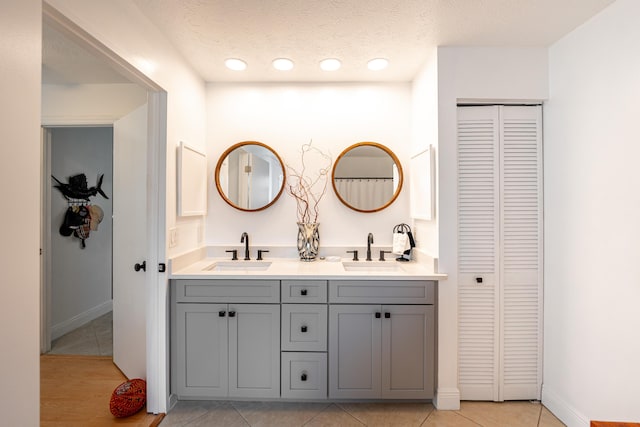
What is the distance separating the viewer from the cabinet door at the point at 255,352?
226cm

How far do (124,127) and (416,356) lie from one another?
8.92ft

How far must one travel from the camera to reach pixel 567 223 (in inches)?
83.4

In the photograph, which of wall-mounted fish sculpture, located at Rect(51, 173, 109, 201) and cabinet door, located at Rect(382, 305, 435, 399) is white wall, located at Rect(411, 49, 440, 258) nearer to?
cabinet door, located at Rect(382, 305, 435, 399)

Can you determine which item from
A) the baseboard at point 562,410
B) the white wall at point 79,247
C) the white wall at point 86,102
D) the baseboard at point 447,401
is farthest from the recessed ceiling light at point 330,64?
the white wall at point 79,247

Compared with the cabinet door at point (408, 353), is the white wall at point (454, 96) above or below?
above

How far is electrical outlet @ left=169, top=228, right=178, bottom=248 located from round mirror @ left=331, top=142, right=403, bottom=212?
4.28 feet

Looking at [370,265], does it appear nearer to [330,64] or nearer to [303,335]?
[303,335]

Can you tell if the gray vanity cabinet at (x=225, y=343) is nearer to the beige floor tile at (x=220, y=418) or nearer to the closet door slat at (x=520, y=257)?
the beige floor tile at (x=220, y=418)

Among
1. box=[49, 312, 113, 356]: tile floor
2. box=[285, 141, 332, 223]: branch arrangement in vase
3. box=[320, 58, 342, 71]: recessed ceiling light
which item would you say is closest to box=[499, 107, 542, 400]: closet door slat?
box=[320, 58, 342, 71]: recessed ceiling light

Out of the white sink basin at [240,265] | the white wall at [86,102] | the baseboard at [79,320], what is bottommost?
the baseboard at [79,320]

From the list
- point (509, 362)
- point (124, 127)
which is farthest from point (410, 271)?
point (124, 127)

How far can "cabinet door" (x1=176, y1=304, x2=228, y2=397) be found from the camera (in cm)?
226

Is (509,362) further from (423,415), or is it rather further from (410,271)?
(410,271)

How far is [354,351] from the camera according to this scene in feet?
7.39
